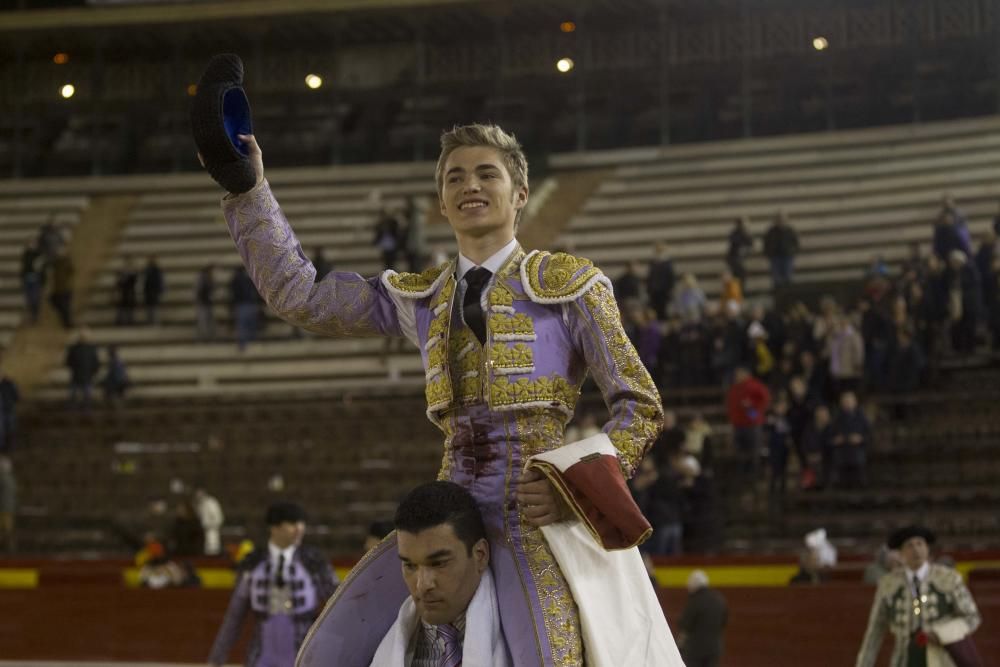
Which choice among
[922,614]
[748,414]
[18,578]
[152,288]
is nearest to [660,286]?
[748,414]

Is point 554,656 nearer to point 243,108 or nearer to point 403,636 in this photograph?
point 403,636

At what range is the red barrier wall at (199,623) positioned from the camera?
1111 centimetres

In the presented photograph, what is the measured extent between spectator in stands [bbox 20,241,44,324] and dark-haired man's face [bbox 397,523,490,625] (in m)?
19.8

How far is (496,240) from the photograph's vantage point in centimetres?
351

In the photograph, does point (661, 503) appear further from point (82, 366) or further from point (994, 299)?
point (82, 366)

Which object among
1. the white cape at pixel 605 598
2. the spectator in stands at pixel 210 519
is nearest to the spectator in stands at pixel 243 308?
the spectator in stands at pixel 210 519

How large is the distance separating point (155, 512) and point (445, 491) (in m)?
13.2

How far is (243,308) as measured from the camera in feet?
70.0

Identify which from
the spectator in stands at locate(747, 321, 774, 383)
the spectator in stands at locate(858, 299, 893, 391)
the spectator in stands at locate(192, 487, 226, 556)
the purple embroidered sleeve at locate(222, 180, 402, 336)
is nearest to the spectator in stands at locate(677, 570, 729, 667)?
the spectator in stands at locate(858, 299, 893, 391)

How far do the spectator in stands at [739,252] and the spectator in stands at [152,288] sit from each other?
297 inches

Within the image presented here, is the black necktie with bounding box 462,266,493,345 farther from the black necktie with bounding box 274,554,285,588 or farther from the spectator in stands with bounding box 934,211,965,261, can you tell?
the spectator in stands with bounding box 934,211,965,261

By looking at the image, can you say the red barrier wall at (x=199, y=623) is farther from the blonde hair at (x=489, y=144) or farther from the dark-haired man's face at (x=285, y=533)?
the blonde hair at (x=489, y=144)

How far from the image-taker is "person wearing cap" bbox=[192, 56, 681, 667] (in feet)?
10.5

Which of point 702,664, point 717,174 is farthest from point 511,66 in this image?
point 702,664
